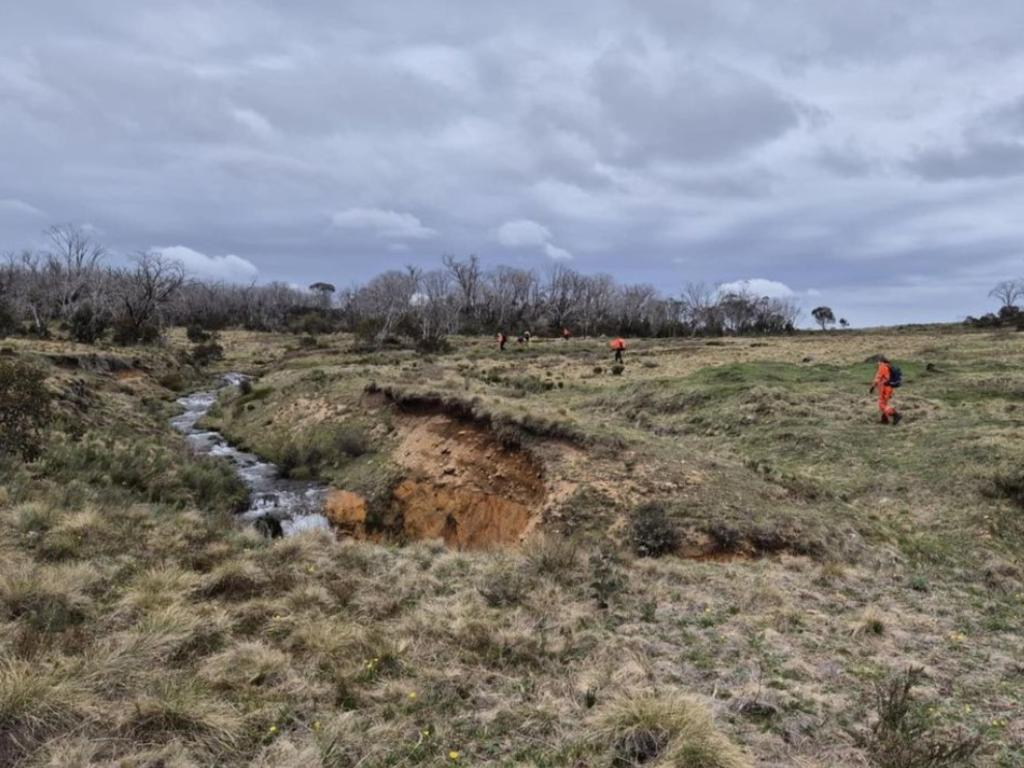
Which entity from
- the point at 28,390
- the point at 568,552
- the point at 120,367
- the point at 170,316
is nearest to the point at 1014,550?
the point at 568,552

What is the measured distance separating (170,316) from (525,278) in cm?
5398

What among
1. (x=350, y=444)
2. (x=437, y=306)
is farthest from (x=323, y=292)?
(x=350, y=444)

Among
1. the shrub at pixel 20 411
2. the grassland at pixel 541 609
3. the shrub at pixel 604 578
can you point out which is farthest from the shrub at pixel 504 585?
the shrub at pixel 20 411

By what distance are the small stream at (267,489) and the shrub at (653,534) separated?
22.0 ft

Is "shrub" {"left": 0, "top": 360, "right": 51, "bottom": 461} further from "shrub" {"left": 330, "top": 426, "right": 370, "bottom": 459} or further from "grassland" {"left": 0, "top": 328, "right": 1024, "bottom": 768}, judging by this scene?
"shrub" {"left": 330, "top": 426, "right": 370, "bottom": 459}

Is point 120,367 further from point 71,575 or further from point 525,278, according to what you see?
point 525,278

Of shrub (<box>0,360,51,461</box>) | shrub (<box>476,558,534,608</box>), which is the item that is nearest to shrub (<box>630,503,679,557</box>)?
shrub (<box>476,558,534,608</box>)

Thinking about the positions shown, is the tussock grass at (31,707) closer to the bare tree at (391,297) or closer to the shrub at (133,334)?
the shrub at (133,334)

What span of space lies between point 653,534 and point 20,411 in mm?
13292

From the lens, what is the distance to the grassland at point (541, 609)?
4715 millimetres

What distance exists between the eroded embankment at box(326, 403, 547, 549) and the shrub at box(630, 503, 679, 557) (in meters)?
3.36

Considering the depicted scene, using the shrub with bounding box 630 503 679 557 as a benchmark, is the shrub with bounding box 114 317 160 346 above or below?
above

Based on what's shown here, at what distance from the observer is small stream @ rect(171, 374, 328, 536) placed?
16328mm

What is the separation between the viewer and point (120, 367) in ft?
109
